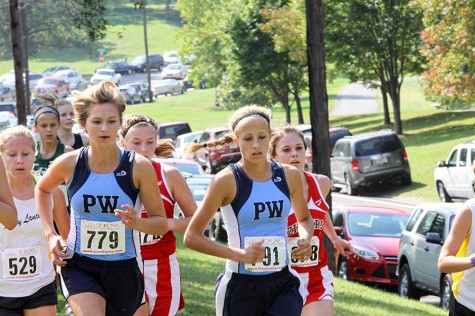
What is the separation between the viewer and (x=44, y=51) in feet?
383

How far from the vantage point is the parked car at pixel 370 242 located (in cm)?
1881

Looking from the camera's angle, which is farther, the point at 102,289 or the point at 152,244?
the point at 152,244

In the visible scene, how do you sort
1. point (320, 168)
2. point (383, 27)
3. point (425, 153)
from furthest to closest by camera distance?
point (383, 27)
point (425, 153)
point (320, 168)

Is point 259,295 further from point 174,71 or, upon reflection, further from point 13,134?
point 174,71

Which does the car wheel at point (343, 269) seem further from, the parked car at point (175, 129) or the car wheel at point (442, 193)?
the parked car at point (175, 129)

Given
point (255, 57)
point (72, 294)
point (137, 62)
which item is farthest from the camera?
point (137, 62)

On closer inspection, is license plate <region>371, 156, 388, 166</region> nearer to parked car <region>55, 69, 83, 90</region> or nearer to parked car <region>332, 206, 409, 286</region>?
parked car <region>332, 206, 409, 286</region>

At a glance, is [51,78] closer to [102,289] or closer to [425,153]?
[425,153]

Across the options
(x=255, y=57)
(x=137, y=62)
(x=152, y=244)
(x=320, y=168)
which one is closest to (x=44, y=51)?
(x=137, y=62)

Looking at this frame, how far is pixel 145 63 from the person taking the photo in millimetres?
103688

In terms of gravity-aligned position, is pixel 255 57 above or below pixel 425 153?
above

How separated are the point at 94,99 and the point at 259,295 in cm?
151

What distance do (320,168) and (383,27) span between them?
30.6 m

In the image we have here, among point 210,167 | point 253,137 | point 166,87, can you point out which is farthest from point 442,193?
point 166,87
